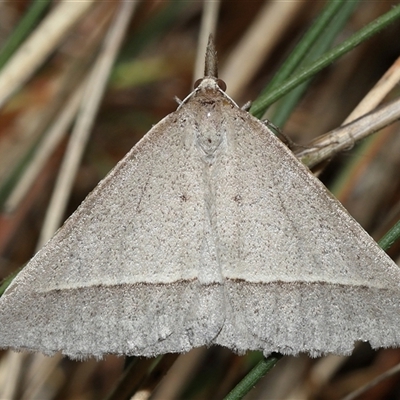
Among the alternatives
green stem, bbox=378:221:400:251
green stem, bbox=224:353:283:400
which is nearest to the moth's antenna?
green stem, bbox=378:221:400:251

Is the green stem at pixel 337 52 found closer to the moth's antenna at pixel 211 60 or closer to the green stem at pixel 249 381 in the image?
the moth's antenna at pixel 211 60

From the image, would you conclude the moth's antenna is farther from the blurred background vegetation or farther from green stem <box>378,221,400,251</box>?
green stem <box>378,221,400,251</box>

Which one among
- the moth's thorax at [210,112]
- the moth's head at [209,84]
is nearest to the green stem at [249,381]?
the moth's thorax at [210,112]

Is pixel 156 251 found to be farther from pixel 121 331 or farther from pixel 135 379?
pixel 135 379

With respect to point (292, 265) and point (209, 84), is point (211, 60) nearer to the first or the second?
point (209, 84)

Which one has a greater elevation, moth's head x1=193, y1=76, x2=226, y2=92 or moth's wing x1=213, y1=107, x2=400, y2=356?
moth's head x1=193, y1=76, x2=226, y2=92

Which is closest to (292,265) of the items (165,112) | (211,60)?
(211,60)

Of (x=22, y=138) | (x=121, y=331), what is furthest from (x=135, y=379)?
(x=22, y=138)
